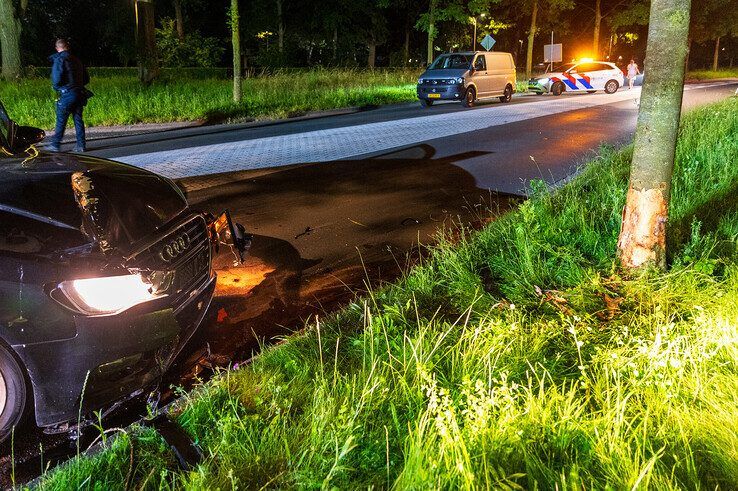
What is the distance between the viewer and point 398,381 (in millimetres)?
3213

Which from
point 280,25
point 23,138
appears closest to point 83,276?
point 23,138

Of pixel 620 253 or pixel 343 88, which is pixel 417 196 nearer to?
pixel 620 253

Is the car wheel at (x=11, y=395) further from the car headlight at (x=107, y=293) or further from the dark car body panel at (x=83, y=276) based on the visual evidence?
the car headlight at (x=107, y=293)

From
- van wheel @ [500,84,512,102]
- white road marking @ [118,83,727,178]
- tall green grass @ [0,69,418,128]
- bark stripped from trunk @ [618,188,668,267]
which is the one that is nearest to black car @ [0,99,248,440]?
bark stripped from trunk @ [618,188,668,267]

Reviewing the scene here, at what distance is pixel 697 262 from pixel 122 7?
46.8 meters

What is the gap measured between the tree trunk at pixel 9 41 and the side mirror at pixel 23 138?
21.0 metres

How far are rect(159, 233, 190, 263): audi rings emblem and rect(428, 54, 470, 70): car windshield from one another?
2005cm

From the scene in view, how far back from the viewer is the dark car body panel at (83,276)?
283cm

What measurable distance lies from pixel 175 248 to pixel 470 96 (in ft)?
65.2

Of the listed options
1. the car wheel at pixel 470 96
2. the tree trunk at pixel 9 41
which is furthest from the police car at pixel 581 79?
the tree trunk at pixel 9 41

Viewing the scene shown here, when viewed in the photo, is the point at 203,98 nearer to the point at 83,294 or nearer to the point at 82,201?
the point at 82,201

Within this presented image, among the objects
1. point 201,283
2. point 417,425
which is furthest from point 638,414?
point 201,283

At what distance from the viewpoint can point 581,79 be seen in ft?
94.5

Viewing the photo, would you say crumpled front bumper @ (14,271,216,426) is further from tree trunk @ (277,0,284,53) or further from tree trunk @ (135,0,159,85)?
tree trunk @ (277,0,284,53)
